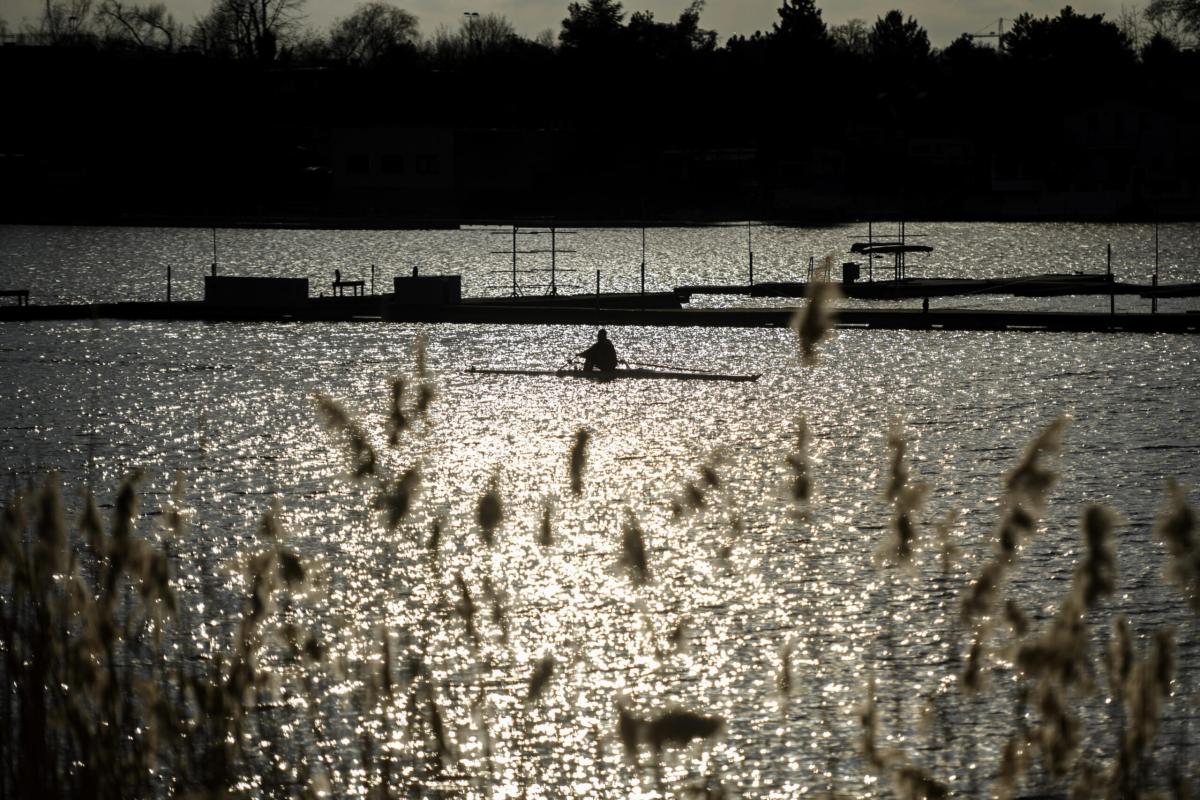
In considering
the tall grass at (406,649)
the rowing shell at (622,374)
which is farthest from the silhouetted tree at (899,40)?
the tall grass at (406,649)

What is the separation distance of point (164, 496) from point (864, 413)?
16960 mm

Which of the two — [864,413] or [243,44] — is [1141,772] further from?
[243,44]

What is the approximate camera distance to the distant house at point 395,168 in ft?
409

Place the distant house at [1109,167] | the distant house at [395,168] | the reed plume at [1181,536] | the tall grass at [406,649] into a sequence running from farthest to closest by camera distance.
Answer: the distant house at [1109,167]
the distant house at [395,168]
the tall grass at [406,649]
the reed plume at [1181,536]

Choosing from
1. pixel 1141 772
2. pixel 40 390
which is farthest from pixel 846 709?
pixel 40 390

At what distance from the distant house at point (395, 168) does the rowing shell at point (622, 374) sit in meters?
80.5

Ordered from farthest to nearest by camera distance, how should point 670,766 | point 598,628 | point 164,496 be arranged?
1. point 164,496
2. point 598,628
3. point 670,766

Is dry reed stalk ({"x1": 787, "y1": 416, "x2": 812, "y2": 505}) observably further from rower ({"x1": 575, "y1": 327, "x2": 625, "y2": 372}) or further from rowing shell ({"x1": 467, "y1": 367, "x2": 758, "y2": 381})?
rowing shell ({"x1": 467, "y1": 367, "x2": 758, "y2": 381})

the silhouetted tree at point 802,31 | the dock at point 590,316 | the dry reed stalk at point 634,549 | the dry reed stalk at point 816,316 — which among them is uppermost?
the silhouetted tree at point 802,31

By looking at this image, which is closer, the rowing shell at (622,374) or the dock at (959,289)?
the rowing shell at (622,374)

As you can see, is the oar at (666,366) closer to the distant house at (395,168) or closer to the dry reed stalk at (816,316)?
the dry reed stalk at (816,316)

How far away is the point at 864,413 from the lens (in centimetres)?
3691

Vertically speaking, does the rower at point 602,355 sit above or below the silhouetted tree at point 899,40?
below

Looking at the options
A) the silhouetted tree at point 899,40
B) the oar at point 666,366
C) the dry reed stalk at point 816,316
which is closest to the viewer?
the dry reed stalk at point 816,316
